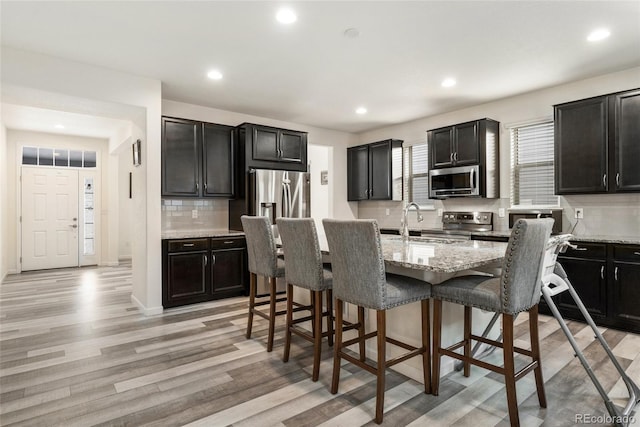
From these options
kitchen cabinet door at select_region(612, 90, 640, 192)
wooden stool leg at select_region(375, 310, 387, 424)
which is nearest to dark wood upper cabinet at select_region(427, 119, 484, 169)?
kitchen cabinet door at select_region(612, 90, 640, 192)

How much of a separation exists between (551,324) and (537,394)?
1696 mm

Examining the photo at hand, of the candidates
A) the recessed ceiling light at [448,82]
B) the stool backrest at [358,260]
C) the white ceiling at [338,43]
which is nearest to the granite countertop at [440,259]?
the stool backrest at [358,260]

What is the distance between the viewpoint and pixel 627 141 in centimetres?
348

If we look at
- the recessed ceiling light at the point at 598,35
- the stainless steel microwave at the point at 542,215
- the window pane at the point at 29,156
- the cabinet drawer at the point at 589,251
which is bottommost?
the cabinet drawer at the point at 589,251

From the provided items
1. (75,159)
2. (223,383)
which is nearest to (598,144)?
(223,383)

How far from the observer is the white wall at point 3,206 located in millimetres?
5848

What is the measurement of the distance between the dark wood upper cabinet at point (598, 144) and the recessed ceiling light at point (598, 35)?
82 cm

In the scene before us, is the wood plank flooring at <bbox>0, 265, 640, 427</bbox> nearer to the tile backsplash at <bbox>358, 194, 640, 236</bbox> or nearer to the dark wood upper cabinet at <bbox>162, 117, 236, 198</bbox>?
the tile backsplash at <bbox>358, 194, 640, 236</bbox>

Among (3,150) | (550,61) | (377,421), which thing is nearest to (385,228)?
(550,61)

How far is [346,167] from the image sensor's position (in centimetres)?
672

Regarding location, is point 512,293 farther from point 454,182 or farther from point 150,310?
point 150,310

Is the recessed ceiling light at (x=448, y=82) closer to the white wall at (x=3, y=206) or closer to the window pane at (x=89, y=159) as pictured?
the white wall at (x=3, y=206)

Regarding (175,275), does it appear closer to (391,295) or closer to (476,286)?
(391,295)

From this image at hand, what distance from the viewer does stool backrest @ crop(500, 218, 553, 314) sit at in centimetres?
179
